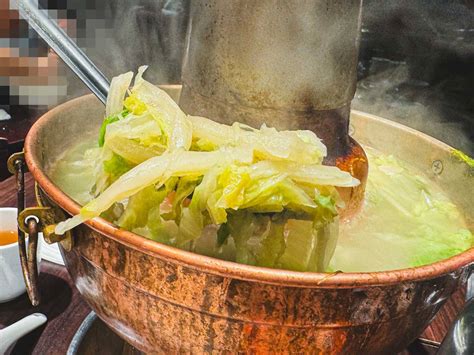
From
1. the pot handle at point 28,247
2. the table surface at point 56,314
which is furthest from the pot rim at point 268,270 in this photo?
the table surface at point 56,314

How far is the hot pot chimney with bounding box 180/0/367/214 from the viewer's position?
1695mm

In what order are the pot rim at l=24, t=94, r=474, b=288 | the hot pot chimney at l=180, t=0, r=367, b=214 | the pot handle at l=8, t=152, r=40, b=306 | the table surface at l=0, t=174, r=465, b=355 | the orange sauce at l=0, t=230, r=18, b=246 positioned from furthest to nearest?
the orange sauce at l=0, t=230, r=18, b=246 < the table surface at l=0, t=174, r=465, b=355 < the hot pot chimney at l=180, t=0, r=367, b=214 < the pot handle at l=8, t=152, r=40, b=306 < the pot rim at l=24, t=94, r=474, b=288

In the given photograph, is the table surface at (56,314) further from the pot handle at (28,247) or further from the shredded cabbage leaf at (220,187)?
the shredded cabbage leaf at (220,187)

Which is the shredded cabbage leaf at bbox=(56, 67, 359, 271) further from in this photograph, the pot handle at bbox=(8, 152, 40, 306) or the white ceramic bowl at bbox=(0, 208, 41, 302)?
the white ceramic bowl at bbox=(0, 208, 41, 302)

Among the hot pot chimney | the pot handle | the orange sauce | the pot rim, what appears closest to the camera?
the pot rim

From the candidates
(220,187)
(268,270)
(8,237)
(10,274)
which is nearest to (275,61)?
(220,187)

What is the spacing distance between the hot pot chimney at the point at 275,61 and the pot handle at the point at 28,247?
2.12 ft

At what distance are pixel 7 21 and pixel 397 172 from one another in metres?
2.37

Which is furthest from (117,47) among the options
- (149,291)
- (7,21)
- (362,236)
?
(149,291)

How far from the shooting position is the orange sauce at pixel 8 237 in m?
2.26

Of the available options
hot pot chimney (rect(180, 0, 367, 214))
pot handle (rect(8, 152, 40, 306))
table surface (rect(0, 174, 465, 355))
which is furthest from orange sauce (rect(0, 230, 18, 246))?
hot pot chimney (rect(180, 0, 367, 214))

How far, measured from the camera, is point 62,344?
1.93m

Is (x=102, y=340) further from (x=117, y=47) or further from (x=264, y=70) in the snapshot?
(x=117, y=47)

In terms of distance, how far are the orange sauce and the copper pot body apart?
96 cm
